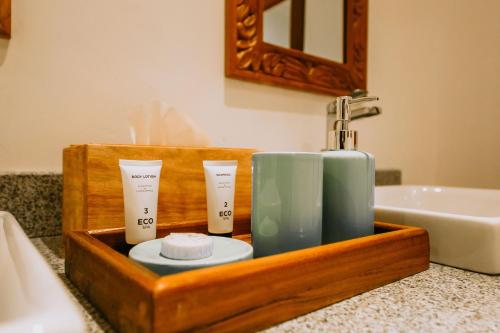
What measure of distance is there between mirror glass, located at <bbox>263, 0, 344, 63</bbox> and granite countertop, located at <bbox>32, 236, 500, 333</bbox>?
602 mm

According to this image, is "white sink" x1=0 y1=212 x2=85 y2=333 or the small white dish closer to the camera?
"white sink" x1=0 y1=212 x2=85 y2=333

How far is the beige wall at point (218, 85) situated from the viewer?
575 millimetres

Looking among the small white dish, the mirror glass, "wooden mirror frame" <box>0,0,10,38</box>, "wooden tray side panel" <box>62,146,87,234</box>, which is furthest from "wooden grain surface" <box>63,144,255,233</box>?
the mirror glass

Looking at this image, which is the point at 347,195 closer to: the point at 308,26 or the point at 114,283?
the point at 114,283

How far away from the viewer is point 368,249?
356 mm

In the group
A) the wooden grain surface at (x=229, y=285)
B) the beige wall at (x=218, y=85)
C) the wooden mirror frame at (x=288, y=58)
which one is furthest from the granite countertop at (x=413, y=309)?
the wooden mirror frame at (x=288, y=58)

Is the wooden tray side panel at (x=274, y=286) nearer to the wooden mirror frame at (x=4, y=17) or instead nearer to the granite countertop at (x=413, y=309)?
the granite countertop at (x=413, y=309)

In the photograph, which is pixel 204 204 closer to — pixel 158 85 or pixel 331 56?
pixel 158 85

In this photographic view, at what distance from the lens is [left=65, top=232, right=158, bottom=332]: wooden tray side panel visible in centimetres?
23

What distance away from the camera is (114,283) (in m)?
0.26

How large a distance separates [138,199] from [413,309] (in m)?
0.29

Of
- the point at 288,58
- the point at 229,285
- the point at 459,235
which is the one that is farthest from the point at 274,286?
the point at 288,58

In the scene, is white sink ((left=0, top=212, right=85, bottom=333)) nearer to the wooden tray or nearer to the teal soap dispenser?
the wooden tray

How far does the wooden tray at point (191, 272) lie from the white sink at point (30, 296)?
0.04 m
